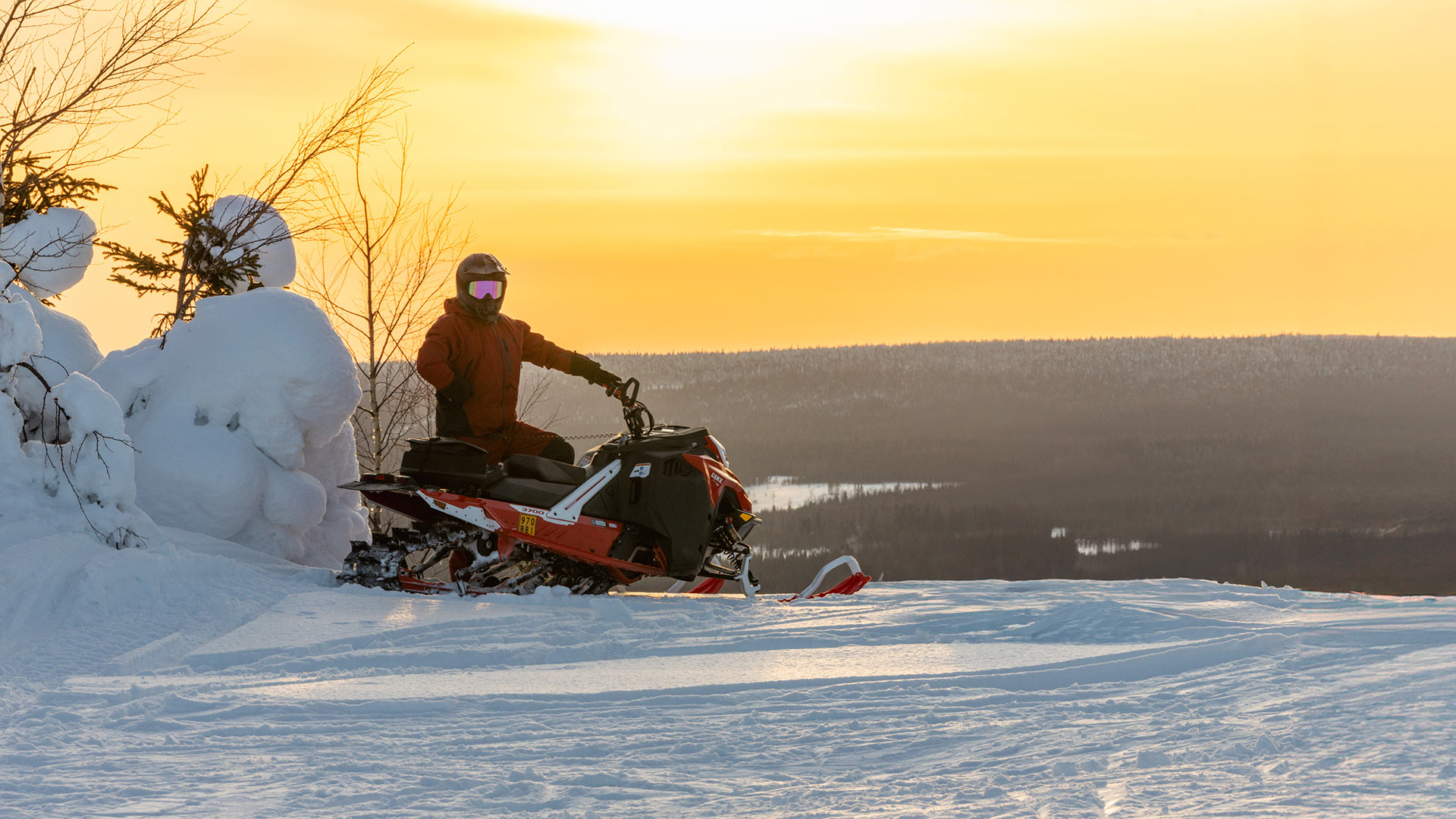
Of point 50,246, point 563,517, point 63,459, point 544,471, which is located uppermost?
point 50,246

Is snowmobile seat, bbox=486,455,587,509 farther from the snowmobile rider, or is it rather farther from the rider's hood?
the rider's hood

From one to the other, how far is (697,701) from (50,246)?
710cm

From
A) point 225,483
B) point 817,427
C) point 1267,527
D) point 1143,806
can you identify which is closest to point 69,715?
point 225,483

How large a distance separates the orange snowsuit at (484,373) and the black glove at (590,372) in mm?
84

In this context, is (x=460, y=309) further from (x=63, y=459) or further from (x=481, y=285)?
(x=63, y=459)

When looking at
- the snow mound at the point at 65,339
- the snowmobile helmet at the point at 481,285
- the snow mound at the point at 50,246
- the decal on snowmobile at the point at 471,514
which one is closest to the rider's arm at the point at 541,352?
the snowmobile helmet at the point at 481,285

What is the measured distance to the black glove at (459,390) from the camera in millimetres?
6516

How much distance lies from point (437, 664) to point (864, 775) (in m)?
2.11

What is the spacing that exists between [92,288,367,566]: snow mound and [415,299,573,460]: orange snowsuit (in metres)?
1.14

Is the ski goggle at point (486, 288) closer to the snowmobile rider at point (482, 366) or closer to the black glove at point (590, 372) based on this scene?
the snowmobile rider at point (482, 366)

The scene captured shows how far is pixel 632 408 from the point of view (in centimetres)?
658

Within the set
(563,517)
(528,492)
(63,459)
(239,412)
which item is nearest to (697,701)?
(563,517)

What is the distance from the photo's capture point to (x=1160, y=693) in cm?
420

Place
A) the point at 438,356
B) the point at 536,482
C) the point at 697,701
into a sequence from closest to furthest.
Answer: the point at 697,701 < the point at 536,482 < the point at 438,356
